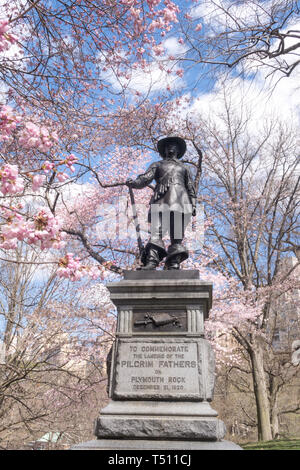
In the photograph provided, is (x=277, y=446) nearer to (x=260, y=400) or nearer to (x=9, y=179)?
(x=260, y=400)

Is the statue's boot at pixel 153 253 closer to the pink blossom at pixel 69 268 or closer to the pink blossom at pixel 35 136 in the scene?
the pink blossom at pixel 69 268

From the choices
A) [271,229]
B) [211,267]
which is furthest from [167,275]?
[271,229]

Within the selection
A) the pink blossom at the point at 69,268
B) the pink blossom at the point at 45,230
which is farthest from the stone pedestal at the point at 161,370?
the pink blossom at the point at 45,230

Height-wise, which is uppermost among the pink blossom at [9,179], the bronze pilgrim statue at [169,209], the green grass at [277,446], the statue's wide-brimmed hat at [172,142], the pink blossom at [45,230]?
the statue's wide-brimmed hat at [172,142]

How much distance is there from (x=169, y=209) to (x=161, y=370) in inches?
91.5

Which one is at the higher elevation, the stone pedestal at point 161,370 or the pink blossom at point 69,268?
the pink blossom at point 69,268

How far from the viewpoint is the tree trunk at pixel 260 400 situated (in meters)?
13.7

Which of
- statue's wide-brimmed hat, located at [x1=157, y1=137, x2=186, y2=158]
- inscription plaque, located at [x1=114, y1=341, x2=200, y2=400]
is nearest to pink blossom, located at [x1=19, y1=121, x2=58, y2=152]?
statue's wide-brimmed hat, located at [x1=157, y1=137, x2=186, y2=158]

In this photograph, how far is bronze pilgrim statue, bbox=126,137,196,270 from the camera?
5.83 meters

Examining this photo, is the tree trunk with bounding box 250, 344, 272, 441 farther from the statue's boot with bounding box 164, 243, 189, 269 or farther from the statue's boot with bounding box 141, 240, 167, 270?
the statue's boot with bounding box 141, 240, 167, 270

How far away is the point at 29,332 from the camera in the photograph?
1214 centimetres

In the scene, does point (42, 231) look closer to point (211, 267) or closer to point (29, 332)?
point (29, 332)

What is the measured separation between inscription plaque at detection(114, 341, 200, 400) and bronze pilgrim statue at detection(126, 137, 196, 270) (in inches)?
47.5
